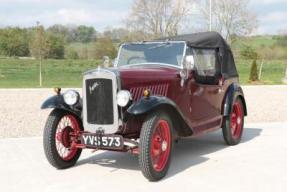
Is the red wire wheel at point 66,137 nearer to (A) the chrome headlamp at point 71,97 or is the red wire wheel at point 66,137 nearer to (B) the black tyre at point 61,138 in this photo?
(B) the black tyre at point 61,138

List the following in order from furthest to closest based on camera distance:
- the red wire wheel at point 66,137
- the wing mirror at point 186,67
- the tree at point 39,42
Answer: the tree at point 39,42, the wing mirror at point 186,67, the red wire wheel at point 66,137

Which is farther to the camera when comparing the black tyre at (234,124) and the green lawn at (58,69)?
the green lawn at (58,69)

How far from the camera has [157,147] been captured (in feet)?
20.5

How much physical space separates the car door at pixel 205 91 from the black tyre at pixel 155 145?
1.05 m

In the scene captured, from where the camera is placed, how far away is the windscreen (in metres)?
7.43

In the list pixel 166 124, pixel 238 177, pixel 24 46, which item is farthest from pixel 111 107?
pixel 24 46

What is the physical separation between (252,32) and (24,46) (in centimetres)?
2425

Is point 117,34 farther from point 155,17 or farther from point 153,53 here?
point 153,53

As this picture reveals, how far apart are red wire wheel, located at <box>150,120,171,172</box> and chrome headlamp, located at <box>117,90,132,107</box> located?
1.64ft

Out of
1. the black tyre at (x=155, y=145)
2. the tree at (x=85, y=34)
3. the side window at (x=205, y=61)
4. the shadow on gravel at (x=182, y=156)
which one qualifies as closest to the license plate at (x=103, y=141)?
the black tyre at (x=155, y=145)

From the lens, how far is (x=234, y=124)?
8898mm

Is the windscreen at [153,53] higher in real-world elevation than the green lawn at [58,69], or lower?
higher

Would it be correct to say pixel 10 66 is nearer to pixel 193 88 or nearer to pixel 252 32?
pixel 252 32

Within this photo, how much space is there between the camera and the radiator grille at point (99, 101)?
6.17 m
